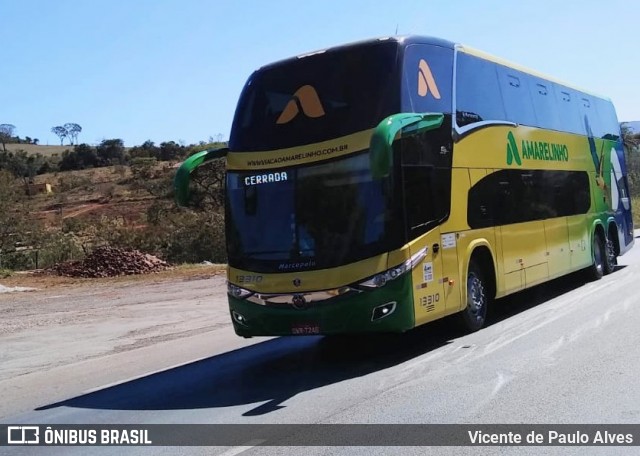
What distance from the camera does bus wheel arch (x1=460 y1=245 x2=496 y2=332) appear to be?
10492mm

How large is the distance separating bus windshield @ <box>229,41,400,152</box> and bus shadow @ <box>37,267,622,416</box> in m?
2.94

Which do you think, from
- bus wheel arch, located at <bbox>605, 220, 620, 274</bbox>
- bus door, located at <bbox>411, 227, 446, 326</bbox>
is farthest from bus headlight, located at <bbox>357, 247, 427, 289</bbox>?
bus wheel arch, located at <bbox>605, 220, 620, 274</bbox>

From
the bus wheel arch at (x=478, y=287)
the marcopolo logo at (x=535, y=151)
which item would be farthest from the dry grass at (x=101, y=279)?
the bus wheel arch at (x=478, y=287)

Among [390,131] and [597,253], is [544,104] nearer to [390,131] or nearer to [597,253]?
[597,253]

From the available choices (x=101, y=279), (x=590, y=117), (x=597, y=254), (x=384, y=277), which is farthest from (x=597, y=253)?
(x=101, y=279)

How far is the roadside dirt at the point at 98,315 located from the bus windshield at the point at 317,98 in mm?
4992

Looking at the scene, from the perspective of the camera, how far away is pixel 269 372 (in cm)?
917

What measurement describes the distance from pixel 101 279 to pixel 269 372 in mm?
18598

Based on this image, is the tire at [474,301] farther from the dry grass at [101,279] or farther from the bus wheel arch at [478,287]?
the dry grass at [101,279]

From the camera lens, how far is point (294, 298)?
877 centimetres

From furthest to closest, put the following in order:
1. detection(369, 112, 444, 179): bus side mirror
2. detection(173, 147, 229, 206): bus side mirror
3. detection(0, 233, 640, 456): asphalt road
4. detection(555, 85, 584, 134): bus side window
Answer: detection(555, 85, 584, 134): bus side window, detection(173, 147, 229, 206): bus side mirror, detection(369, 112, 444, 179): bus side mirror, detection(0, 233, 640, 456): asphalt road

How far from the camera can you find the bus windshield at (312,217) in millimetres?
8609

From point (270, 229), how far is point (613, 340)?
477 cm

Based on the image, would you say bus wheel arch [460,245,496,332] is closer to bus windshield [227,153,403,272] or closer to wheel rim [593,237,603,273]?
bus windshield [227,153,403,272]
